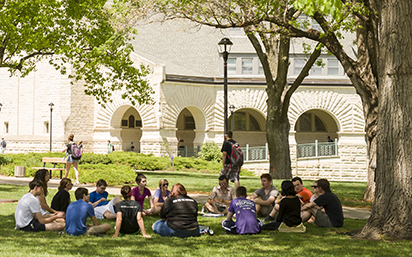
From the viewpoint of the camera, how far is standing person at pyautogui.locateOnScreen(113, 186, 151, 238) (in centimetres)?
739

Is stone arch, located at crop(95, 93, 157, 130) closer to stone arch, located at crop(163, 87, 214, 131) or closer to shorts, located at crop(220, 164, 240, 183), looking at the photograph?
stone arch, located at crop(163, 87, 214, 131)

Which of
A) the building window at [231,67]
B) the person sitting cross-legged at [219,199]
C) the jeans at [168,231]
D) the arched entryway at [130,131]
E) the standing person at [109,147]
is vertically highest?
the building window at [231,67]

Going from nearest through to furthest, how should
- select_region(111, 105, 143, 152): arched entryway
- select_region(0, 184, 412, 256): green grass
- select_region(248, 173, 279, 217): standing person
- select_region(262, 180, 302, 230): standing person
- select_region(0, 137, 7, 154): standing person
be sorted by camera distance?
select_region(0, 184, 412, 256): green grass → select_region(262, 180, 302, 230): standing person → select_region(248, 173, 279, 217): standing person → select_region(0, 137, 7, 154): standing person → select_region(111, 105, 143, 152): arched entryway

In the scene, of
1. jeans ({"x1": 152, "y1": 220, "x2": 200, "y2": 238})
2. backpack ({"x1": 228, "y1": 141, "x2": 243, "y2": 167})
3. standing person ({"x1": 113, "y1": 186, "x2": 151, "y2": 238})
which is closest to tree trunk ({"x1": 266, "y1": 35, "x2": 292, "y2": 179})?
backpack ({"x1": 228, "y1": 141, "x2": 243, "y2": 167})

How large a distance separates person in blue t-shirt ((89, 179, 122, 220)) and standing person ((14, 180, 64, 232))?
127 cm

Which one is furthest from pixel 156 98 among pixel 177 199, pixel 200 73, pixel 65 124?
pixel 177 199

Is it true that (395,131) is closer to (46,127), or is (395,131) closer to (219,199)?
(219,199)

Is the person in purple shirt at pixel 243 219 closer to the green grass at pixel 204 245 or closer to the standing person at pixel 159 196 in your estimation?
the green grass at pixel 204 245

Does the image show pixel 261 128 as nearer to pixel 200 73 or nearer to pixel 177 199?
pixel 200 73

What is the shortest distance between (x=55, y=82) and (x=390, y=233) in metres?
29.5

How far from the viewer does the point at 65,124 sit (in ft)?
106

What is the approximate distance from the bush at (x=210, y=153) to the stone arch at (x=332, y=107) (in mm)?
6213

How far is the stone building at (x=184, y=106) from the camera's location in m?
31.7

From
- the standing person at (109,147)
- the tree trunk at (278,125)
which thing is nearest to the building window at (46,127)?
the standing person at (109,147)
